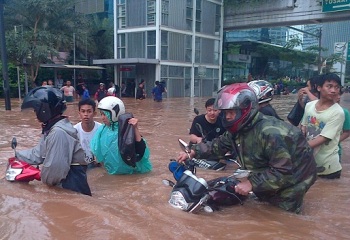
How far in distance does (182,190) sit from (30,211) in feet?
5.08

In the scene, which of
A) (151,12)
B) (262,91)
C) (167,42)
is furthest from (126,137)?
(151,12)

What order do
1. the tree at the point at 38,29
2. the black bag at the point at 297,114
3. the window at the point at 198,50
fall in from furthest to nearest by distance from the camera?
the window at the point at 198,50, the tree at the point at 38,29, the black bag at the point at 297,114

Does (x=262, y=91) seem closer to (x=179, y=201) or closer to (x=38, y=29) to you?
(x=179, y=201)

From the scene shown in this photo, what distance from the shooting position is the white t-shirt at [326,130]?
15.9ft

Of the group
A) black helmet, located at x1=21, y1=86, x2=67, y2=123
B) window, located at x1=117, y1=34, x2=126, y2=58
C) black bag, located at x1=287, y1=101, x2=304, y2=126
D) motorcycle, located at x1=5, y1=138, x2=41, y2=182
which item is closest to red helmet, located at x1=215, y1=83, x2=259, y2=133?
black helmet, located at x1=21, y1=86, x2=67, y2=123

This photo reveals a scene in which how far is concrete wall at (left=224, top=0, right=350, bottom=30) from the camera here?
88.7 ft

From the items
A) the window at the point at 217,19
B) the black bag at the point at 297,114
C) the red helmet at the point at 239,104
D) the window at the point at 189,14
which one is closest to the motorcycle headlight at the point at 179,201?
the red helmet at the point at 239,104

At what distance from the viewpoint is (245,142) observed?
3658mm

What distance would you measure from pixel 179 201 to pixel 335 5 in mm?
25323

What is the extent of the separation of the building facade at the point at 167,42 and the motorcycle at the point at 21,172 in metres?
24.5

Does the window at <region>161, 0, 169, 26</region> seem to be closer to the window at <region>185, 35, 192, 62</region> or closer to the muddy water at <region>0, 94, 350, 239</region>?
the window at <region>185, 35, 192, 62</region>

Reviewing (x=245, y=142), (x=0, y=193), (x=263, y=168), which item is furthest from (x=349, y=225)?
(x=0, y=193)

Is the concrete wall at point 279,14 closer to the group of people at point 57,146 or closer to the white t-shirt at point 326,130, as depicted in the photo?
the white t-shirt at point 326,130

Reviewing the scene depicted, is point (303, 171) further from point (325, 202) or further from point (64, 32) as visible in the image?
point (64, 32)
